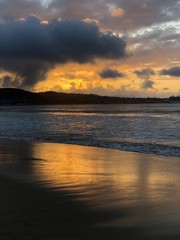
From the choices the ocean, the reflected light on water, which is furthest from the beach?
the ocean

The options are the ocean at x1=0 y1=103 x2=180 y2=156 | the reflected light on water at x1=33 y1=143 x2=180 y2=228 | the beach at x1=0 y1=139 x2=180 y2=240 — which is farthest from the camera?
the ocean at x1=0 y1=103 x2=180 y2=156

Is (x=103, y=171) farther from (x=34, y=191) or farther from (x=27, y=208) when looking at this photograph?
(x=27, y=208)

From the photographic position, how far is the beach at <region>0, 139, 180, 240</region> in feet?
19.1

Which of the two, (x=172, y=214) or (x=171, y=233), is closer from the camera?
(x=171, y=233)

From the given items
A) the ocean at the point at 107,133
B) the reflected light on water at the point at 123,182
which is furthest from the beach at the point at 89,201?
the ocean at the point at 107,133

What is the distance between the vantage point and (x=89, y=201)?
771cm

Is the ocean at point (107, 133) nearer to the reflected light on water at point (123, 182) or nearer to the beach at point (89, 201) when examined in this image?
the reflected light on water at point (123, 182)

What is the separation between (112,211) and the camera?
6.92m

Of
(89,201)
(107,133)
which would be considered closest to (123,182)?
(89,201)

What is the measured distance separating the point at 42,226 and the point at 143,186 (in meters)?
3.88

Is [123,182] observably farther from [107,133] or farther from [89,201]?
[107,133]

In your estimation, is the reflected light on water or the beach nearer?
the beach

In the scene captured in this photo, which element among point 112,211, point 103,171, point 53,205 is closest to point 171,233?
point 112,211

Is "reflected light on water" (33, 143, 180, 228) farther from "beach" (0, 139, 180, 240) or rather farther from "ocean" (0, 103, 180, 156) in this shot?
"ocean" (0, 103, 180, 156)
